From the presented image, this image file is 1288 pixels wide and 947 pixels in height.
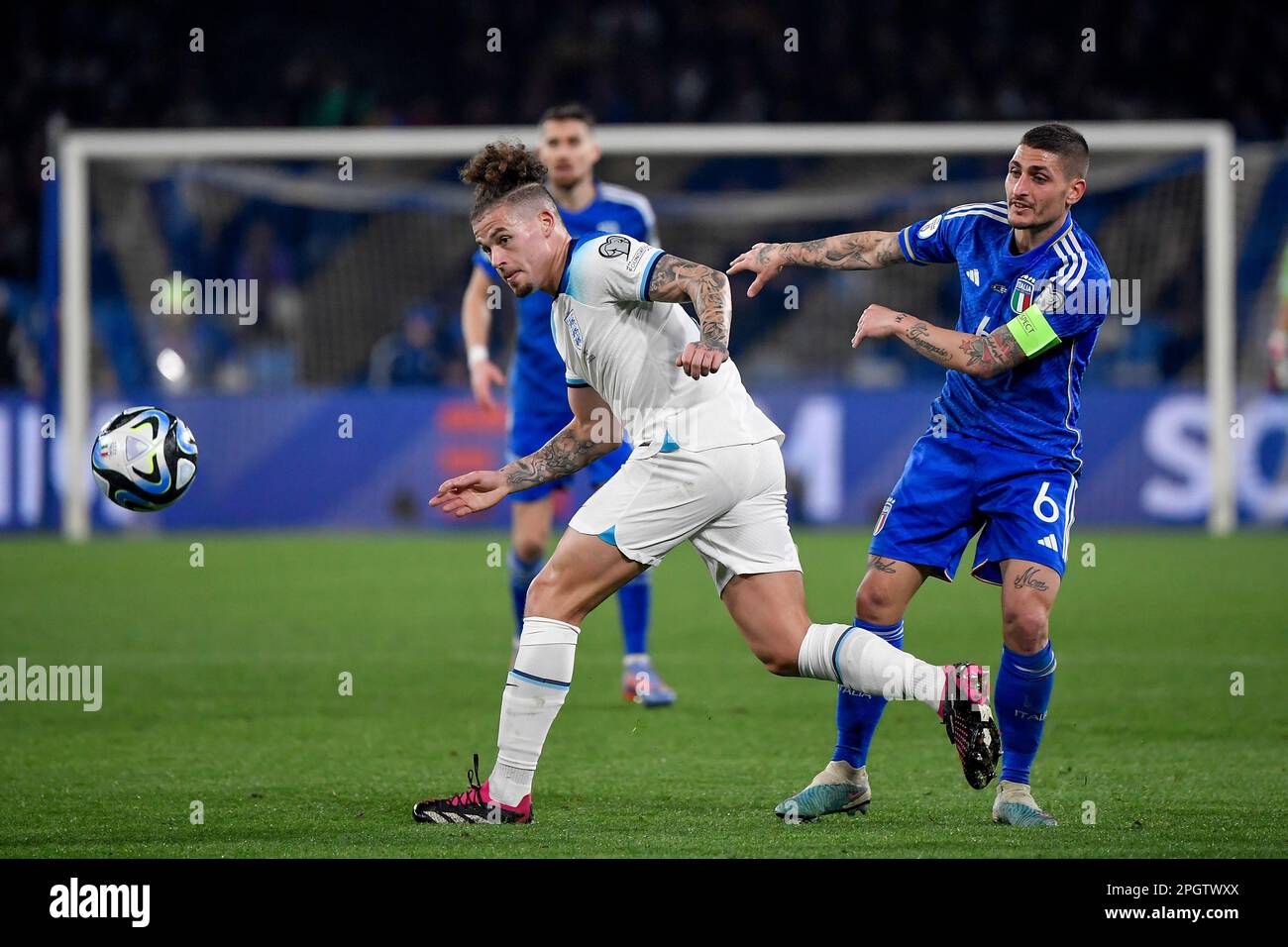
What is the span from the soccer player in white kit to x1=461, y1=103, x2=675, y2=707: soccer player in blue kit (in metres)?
2.58

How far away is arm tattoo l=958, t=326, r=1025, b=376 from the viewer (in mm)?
5113

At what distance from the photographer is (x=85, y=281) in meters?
15.5

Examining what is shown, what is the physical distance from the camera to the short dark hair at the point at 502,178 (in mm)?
5062

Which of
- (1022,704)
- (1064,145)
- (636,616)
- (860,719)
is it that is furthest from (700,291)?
(636,616)

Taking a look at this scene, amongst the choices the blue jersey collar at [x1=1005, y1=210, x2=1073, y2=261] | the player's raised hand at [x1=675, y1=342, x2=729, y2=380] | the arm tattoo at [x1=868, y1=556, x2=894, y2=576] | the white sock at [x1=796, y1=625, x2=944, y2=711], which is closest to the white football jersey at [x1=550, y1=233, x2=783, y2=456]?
the player's raised hand at [x1=675, y1=342, x2=729, y2=380]

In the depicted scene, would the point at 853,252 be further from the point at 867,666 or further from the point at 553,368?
the point at 553,368

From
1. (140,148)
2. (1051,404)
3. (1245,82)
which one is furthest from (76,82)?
(1051,404)

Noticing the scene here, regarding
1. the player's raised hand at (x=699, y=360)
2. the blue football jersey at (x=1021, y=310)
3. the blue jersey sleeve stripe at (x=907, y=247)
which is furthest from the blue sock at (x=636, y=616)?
the player's raised hand at (x=699, y=360)

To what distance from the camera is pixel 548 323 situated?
8148mm

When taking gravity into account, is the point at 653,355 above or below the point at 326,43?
below

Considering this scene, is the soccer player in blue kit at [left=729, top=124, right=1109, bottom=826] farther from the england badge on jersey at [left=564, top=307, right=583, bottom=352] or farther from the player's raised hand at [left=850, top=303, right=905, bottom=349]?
the england badge on jersey at [left=564, top=307, right=583, bottom=352]

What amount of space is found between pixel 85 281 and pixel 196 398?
57.0 inches

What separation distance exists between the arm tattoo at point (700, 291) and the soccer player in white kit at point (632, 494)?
0.04ft

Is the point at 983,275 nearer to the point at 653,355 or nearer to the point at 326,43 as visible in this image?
the point at 653,355
